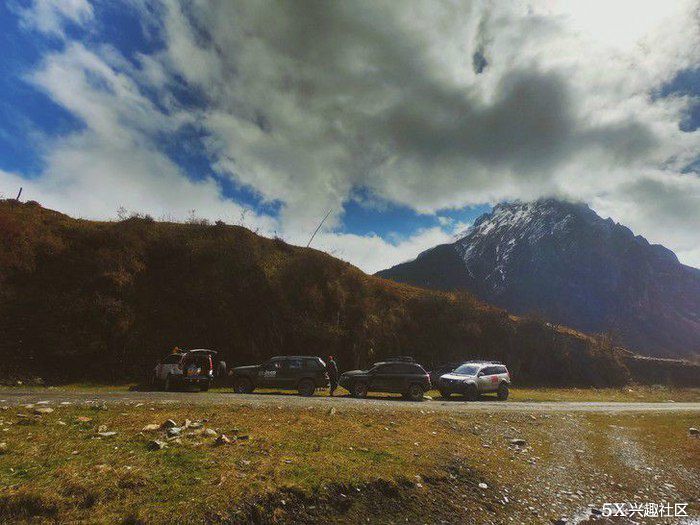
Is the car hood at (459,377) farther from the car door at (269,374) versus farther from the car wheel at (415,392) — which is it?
the car door at (269,374)

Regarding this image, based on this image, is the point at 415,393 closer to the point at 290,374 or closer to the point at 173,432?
the point at 290,374

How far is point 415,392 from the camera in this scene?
2175 centimetres

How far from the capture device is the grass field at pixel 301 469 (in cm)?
616

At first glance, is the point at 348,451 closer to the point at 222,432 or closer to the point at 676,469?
the point at 222,432

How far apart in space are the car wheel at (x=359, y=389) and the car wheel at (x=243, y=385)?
5577mm

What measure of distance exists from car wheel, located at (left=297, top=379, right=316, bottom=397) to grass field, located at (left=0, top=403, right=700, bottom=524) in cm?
650

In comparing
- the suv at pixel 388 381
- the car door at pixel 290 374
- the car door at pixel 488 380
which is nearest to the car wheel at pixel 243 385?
the car door at pixel 290 374

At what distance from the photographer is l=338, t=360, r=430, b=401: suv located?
21484 mm

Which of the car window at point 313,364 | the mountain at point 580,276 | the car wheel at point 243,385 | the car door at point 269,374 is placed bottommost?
the car wheel at point 243,385

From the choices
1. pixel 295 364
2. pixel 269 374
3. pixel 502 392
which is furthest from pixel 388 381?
pixel 502 392

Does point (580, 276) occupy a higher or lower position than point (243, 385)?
higher

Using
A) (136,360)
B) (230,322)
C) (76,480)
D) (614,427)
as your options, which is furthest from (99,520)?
(230,322)

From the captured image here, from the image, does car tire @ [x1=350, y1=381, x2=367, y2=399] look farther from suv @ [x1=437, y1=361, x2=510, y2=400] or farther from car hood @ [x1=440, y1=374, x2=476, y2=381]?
car hood @ [x1=440, y1=374, x2=476, y2=381]

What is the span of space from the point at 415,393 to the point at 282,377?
24.6 ft
